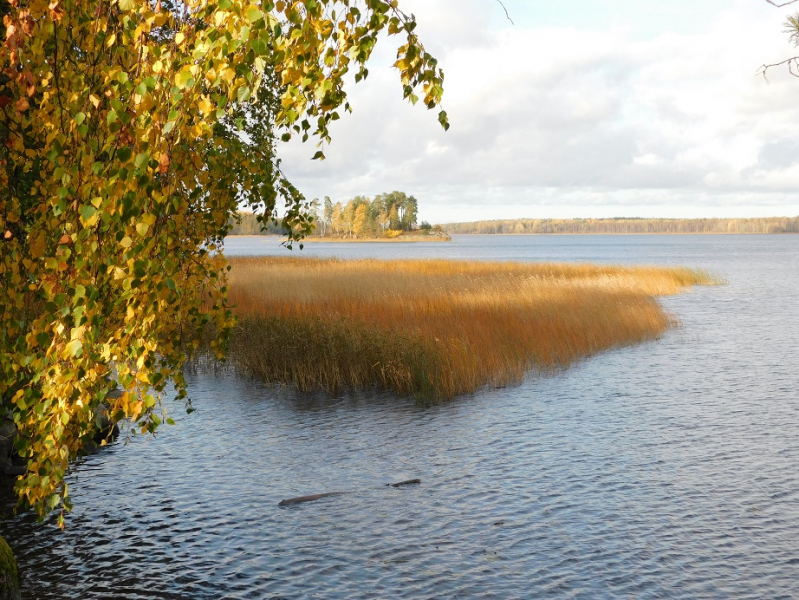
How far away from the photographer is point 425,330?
1800cm

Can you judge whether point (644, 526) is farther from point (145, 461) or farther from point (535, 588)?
point (145, 461)

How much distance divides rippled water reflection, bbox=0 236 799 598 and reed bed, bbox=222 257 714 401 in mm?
906

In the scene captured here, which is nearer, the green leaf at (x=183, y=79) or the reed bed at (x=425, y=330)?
the green leaf at (x=183, y=79)

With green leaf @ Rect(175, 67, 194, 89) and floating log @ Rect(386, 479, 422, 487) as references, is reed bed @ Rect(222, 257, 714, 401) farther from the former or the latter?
green leaf @ Rect(175, 67, 194, 89)

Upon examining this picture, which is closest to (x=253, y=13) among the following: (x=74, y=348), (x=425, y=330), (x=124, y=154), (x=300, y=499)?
(x=124, y=154)

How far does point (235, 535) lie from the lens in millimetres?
8266

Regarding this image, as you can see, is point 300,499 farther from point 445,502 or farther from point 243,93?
point 243,93

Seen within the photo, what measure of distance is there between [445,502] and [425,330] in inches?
350

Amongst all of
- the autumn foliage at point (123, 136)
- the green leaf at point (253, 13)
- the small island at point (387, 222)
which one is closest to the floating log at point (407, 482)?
the autumn foliage at point (123, 136)

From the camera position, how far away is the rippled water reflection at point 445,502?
7.27 meters

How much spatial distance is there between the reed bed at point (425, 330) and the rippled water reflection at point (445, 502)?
906 millimetres

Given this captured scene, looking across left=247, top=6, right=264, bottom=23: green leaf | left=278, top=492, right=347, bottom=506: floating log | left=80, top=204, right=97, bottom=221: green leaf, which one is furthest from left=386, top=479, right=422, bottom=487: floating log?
left=247, top=6, right=264, bottom=23: green leaf

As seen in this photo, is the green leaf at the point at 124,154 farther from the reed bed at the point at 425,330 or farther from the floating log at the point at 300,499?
the reed bed at the point at 425,330

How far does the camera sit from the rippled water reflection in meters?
7.27
